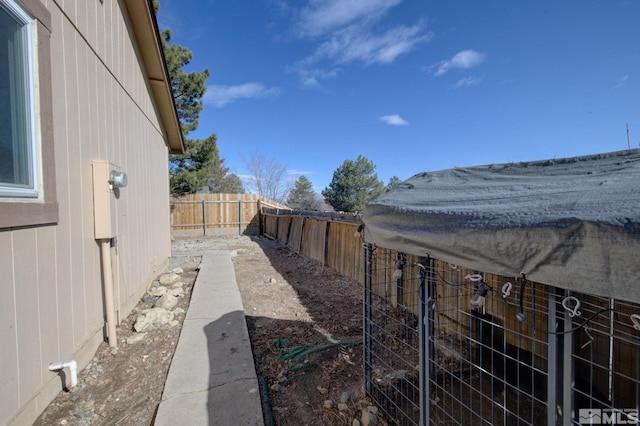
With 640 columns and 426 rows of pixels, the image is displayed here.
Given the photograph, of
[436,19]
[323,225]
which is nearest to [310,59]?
[436,19]

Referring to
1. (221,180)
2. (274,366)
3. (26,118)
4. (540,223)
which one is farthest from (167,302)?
(221,180)

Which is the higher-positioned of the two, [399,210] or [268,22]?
[268,22]

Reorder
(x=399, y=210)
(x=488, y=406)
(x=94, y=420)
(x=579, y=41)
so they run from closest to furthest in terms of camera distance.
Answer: (x=399, y=210)
(x=94, y=420)
(x=488, y=406)
(x=579, y=41)

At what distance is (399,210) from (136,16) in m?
5.36

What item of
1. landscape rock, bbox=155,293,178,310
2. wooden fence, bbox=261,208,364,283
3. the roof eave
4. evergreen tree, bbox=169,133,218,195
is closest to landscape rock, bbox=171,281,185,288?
landscape rock, bbox=155,293,178,310

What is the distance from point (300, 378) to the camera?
2752 mm

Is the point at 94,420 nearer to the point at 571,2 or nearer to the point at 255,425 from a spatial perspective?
the point at 255,425

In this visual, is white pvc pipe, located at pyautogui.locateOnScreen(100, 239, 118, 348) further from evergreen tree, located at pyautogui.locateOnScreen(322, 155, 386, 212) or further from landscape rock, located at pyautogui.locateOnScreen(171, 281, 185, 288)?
evergreen tree, located at pyautogui.locateOnScreen(322, 155, 386, 212)

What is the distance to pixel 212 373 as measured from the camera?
2645 millimetres

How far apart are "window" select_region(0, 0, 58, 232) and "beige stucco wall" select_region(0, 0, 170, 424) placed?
0.42 ft

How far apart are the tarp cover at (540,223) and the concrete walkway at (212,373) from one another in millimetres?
1696

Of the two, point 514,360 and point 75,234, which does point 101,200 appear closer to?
point 75,234

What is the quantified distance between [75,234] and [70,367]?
114 cm

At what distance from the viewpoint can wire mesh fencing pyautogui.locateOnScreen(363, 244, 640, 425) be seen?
1123 millimetres
